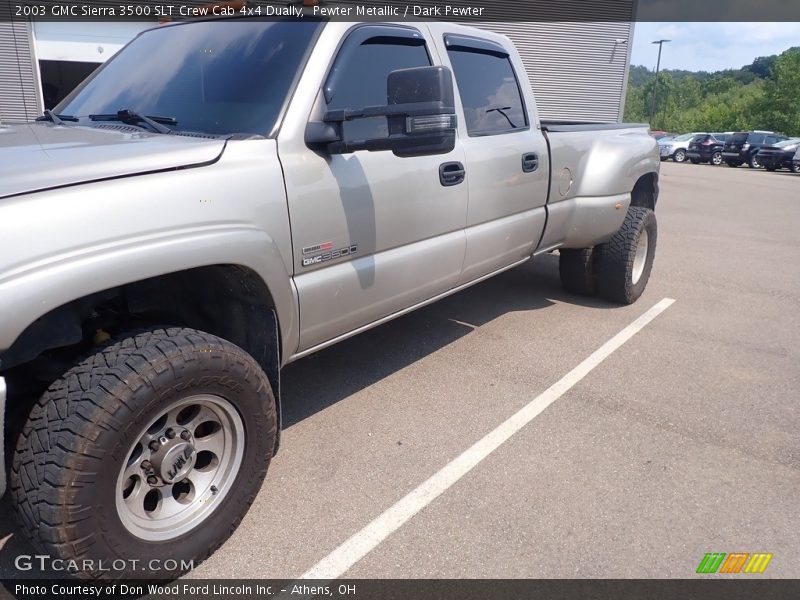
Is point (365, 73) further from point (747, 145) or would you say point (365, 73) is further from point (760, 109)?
point (760, 109)

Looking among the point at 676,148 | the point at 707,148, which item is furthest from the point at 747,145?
the point at 676,148

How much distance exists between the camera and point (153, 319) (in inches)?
97.6

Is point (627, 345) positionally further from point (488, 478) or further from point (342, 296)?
point (342, 296)

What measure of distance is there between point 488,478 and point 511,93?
2545mm

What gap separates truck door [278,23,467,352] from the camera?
255 centimetres

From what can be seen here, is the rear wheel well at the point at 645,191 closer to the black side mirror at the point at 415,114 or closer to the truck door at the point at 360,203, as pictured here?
the truck door at the point at 360,203

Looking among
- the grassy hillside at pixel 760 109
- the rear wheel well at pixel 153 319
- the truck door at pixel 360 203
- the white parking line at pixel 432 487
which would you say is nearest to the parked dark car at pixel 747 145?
the grassy hillside at pixel 760 109

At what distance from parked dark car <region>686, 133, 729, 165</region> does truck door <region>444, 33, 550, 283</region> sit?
104 feet

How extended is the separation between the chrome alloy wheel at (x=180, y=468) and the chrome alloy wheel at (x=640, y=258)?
165 inches

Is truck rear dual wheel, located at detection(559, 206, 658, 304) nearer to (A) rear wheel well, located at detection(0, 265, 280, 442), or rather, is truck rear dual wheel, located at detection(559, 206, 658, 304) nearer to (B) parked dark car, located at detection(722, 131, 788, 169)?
(A) rear wheel well, located at detection(0, 265, 280, 442)

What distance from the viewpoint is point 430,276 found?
3.33 meters

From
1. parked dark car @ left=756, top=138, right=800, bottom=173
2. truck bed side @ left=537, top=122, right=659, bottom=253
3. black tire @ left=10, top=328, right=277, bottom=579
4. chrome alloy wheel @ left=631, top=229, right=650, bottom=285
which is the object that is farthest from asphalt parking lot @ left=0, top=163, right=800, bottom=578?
parked dark car @ left=756, top=138, right=800, bottom=173

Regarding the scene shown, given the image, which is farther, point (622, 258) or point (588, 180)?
point (622, 258)

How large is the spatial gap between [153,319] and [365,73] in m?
1.48
